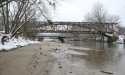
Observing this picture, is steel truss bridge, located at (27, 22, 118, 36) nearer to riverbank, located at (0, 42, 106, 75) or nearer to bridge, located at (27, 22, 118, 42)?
bridge, located at (27, 22, 118, 42)

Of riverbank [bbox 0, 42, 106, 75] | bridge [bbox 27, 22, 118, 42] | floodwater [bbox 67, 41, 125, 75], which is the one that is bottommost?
floodwater [bbox 67, 41, 125, 75]

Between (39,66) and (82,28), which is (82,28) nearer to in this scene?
(82,28)

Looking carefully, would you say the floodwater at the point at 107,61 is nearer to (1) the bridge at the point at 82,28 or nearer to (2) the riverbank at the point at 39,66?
(2) the riverbank at the point at 39,66

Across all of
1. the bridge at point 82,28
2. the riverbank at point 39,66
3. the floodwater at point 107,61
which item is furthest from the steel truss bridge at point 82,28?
the riverbank at point 39,66

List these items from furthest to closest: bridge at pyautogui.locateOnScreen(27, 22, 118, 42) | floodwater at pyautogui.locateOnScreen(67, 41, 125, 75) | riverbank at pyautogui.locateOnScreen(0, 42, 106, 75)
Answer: bridge at pyautogui.locateOnScreen(27, 22, 118, 42), floodwater at pyautogui.locateOnScreen(67, 41, 125, 75), riverbank at pyautogui.locateOnScreen(0, 42, 106, 75)

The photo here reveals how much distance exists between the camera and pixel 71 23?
7306 centimetres

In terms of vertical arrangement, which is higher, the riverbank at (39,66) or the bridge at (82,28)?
the bridge at (82,28)

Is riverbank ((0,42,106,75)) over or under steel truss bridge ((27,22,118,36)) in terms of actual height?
under

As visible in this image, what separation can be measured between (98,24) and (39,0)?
202 ft

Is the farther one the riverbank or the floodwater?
the floodwater

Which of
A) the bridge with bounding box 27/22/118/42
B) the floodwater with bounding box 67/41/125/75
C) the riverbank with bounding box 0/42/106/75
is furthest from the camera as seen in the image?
the bridge with bounding box 27/22/118/42

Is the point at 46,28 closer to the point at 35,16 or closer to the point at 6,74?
the point at 35,16

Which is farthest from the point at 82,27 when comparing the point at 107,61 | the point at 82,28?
the point at 107,61

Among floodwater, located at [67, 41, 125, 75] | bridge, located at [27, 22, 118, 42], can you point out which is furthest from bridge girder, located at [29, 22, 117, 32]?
floodwater, located at [67, 41, 125, 75]
